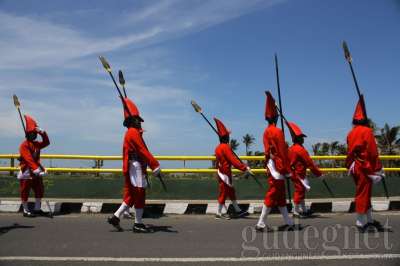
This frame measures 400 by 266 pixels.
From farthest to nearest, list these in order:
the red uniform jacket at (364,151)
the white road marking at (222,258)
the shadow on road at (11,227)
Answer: the shadow on road at (11,227)
the red uniform jacket at (364,151)
the white road marking at (222,258)

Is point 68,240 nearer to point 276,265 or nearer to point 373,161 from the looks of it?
point 276,265

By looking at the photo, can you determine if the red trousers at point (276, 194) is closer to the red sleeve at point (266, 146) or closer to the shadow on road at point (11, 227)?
the red sleeve at point (266, 146)

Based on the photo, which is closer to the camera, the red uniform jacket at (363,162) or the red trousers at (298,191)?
the red uniform jacket at (363,162)

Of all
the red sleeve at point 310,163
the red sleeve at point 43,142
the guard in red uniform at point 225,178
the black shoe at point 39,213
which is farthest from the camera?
the red sleeve at point 43,142

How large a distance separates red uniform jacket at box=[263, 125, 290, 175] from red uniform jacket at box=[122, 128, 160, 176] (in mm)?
1933

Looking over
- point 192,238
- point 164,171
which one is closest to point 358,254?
point 192,238

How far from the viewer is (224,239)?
719 centimetres

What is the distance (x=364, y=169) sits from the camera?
7.71 m

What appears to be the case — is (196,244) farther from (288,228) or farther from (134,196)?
(288,228)

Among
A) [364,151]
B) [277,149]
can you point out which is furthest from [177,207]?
Answer: [364,151]

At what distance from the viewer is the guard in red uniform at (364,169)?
767cm

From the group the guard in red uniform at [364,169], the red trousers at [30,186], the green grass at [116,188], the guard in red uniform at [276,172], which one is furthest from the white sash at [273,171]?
the red trousers at [30,186]

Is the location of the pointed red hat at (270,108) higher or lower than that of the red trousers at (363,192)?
higher

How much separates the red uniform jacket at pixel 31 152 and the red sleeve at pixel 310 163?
218 inches
